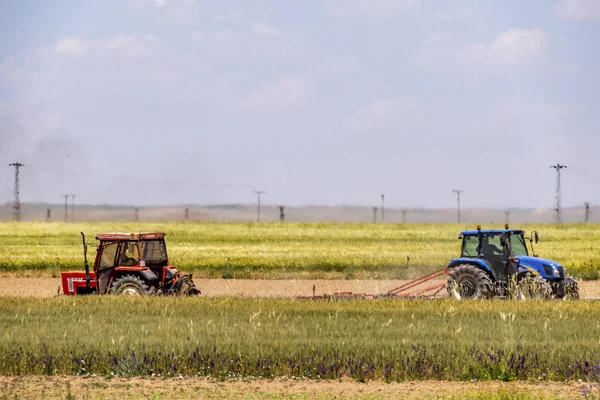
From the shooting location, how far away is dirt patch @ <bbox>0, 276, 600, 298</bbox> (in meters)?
27.5

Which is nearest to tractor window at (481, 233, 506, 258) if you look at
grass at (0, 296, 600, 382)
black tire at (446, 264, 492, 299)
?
black tire at (446, 264, 492, 299)

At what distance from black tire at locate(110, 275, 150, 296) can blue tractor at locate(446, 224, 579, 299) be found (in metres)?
7.43

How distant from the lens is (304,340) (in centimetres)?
1508

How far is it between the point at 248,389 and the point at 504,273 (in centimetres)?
1155

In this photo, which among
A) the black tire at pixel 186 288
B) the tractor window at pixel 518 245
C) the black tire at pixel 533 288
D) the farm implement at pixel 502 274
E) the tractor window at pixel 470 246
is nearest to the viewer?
the black tire at pixel 533 288

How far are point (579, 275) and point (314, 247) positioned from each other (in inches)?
600

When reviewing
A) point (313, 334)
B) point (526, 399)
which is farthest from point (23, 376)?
point (526, 399)

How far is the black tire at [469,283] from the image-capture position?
22.3 meters

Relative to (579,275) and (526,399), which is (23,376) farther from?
(579,275)

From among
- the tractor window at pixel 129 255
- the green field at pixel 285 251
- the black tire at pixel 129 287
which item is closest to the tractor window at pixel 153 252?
the tractor window at pixel 129 255

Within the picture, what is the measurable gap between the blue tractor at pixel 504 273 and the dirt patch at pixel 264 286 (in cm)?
440

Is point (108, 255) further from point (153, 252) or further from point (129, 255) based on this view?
point (153, 252)

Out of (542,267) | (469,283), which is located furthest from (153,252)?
(542,267)

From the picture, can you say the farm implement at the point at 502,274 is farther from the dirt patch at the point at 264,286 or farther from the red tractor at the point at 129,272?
the dirt patch at the point at 264,286
